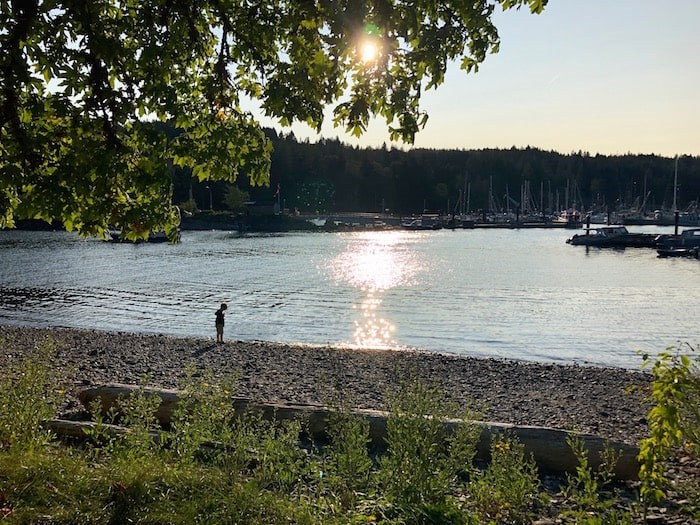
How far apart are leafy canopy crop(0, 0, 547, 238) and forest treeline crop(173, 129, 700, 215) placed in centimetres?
15167

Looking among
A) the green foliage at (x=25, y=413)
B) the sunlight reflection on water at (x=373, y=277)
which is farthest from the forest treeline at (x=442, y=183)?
the green foliage at (x=25, y=413)

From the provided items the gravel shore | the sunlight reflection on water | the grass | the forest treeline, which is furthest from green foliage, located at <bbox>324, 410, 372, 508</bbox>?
the forest treeline

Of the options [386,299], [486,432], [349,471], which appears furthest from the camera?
[386,299]

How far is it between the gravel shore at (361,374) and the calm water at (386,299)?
3.90 m

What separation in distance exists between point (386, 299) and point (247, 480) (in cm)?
3275

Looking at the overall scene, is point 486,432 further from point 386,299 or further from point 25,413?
point 386,299

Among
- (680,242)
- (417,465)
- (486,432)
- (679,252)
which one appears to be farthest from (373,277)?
(417,465)

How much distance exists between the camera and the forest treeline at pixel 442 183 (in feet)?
550

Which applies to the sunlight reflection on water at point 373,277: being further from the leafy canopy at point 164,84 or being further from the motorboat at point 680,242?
the motorboat at point 680,242

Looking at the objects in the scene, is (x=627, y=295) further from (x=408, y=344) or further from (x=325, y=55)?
(x=325, y=55)

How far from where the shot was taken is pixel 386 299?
125ft

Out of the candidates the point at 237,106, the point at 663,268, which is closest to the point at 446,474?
the point at 237,106

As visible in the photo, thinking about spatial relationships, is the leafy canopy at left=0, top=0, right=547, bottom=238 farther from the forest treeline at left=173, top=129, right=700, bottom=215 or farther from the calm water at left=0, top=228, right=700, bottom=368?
the forest treeline at left=173, top=129, right=700, bottom=215

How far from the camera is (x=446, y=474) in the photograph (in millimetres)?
5633
